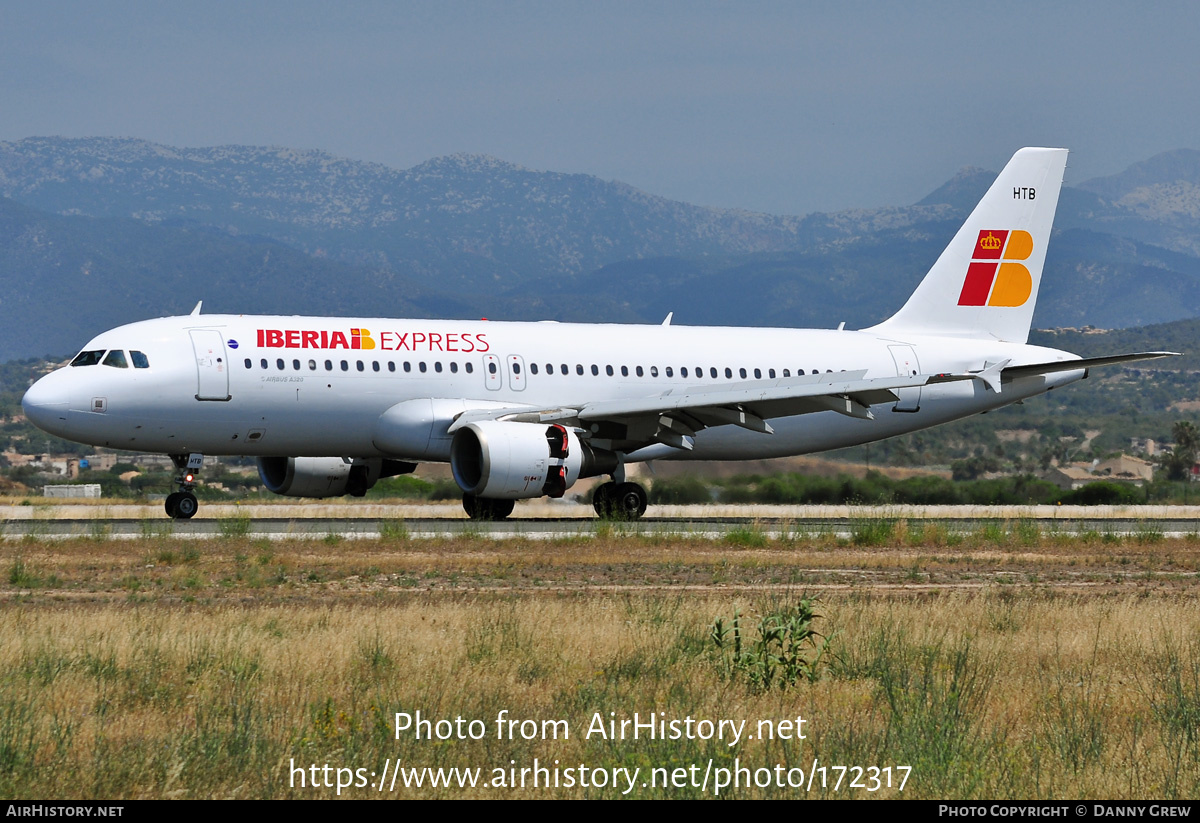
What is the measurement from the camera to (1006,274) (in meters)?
35.6

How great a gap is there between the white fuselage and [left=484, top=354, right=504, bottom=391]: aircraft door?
0.03 meters

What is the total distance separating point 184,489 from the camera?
27922mm

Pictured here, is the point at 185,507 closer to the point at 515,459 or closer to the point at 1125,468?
the point at 515,459

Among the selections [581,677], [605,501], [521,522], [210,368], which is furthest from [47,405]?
[581,677]

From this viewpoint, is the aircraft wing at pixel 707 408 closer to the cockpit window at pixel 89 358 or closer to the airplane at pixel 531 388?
the airplane at pixel 531 388

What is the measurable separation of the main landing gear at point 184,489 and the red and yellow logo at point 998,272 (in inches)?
694

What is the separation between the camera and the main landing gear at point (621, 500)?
30.0 metres

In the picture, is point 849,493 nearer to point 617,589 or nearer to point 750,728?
point 617,589

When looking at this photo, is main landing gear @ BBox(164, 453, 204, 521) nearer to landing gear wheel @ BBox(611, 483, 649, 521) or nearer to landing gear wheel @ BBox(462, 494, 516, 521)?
landing gear wheel @ BBox(462, 494, 516, 521)

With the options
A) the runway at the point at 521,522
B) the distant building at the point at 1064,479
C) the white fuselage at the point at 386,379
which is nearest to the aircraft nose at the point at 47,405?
the white fuselage at the point at 386,379

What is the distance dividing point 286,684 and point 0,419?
104475 millimetres

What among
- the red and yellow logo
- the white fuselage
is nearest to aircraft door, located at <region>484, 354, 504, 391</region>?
the white fuselage

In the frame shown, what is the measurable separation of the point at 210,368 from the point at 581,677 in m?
16.6

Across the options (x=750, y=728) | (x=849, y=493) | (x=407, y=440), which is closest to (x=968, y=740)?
(x=750, y=728)
